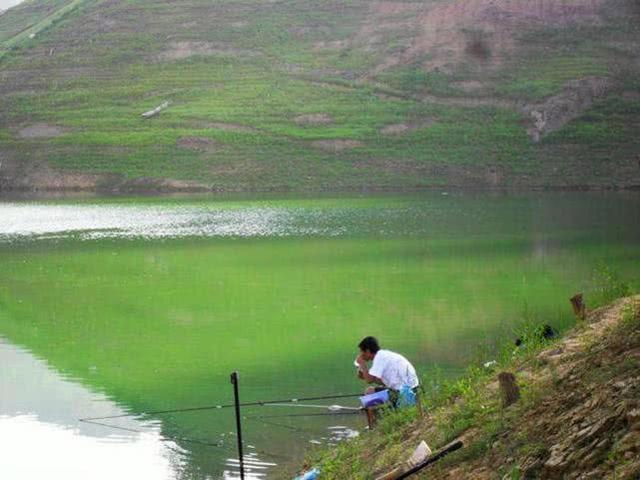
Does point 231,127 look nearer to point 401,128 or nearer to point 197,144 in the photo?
point 197,144

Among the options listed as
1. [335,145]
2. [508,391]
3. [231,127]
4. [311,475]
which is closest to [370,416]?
[311,475]

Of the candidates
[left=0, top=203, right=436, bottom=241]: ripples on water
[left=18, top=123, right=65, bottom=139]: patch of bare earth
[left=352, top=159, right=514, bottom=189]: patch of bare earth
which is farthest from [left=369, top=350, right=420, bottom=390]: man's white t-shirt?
[left=18, top=123, right=65, bottom=139]: patch of bare earth

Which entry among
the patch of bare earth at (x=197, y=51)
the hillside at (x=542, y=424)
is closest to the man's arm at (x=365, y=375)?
the hillside at (x=542, y=424)

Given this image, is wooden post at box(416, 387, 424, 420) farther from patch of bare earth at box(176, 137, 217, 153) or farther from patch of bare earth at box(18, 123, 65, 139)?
patch of bare earth at box(18, 123, 65, 139)

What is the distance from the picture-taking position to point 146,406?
1502cm

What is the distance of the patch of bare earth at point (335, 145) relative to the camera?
70.1 m

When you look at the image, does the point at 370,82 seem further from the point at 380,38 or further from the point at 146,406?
the point at 146,406

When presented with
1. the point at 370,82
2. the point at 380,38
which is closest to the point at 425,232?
the point at 370,82

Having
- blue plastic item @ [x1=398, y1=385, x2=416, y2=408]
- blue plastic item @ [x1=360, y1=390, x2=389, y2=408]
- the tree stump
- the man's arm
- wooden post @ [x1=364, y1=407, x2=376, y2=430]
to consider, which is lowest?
wooden post @ [x1=364, y1=407, x2=376, y2=430]

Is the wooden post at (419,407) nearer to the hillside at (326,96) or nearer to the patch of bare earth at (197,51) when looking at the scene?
the hillside at (326,96)

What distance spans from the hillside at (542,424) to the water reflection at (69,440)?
2.37 m

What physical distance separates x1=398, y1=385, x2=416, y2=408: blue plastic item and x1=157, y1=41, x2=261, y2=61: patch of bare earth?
7778cm

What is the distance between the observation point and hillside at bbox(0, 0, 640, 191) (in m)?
67.9

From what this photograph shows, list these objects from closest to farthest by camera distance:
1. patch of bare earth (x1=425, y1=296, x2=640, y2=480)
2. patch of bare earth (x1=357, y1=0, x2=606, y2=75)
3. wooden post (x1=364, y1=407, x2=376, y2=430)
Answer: patch of bare earth (x1=425, y1=296, x2=640, y2=480)
wooden post (x1=364, y1=407, x2=376, y2=430)
patch of bare earth (x1=357, y1=0, x2=606, y2=75)
